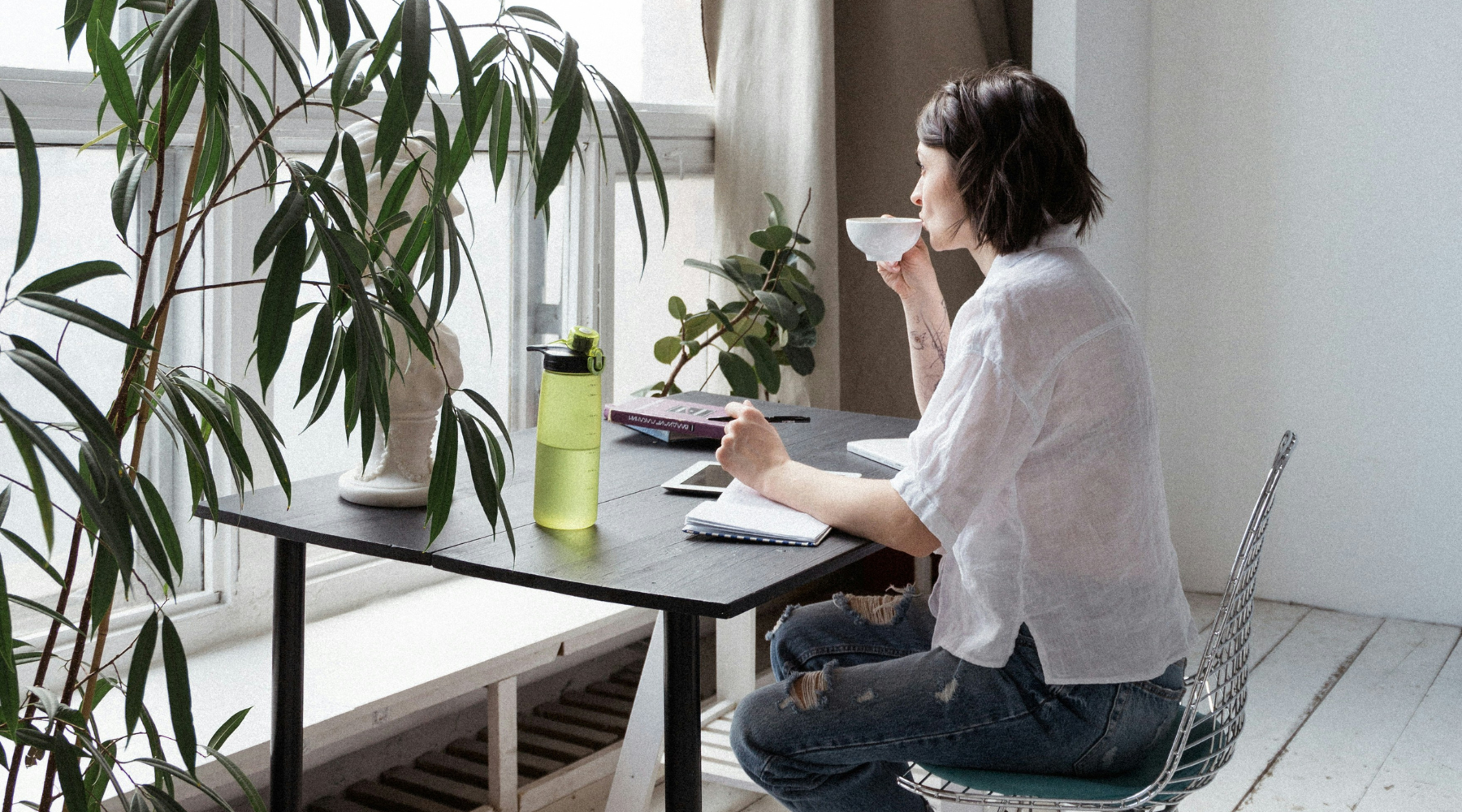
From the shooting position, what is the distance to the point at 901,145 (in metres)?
3.06

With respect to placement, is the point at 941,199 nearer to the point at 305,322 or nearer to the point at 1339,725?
the point at 305,322

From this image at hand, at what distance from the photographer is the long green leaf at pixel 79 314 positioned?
0.92 metres

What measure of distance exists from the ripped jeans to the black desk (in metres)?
0.14

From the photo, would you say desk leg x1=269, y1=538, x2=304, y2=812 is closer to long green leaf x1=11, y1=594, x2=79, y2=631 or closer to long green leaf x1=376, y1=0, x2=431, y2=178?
long green leaf x1=11, y1=594, x2=79, y2=631

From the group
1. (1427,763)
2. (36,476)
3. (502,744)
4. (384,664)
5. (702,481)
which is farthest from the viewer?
(1427,763)

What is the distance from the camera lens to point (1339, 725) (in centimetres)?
272

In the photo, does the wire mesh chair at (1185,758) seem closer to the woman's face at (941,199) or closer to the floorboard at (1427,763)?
the woman's face at (941,199)

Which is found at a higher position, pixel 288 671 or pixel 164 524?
pixel 164 524

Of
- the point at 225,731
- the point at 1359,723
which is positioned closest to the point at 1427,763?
the point at 1359,723

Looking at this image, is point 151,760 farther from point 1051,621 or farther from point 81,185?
point 81,185

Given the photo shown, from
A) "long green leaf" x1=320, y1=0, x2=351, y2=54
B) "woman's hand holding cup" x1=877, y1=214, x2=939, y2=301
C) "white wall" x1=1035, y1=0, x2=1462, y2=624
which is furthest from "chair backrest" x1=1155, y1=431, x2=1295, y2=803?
"white wall" x1=1035, y1=0, x2=1462, y2=624

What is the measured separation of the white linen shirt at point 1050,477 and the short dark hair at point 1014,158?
73 millimetres

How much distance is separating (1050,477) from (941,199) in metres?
0.35

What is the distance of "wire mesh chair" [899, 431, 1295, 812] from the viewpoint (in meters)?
1.42
